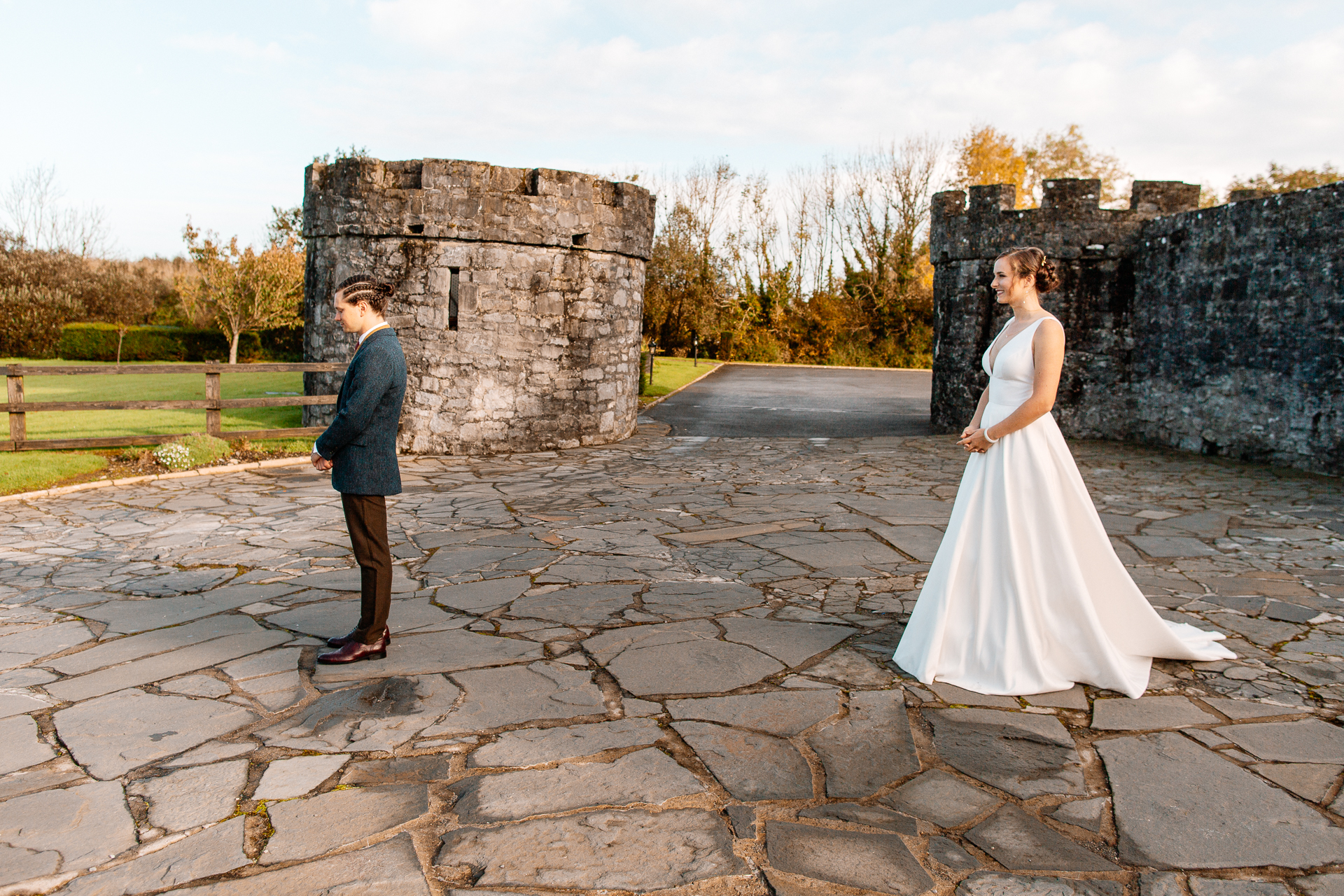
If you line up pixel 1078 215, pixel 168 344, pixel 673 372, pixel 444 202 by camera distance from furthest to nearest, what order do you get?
pixel 168 344 → pixel 673 372 → pixel 1078 215 → pixel 444 202

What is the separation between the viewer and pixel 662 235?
3422 cm

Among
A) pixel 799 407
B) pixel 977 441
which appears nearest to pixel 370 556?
pixel 977 441

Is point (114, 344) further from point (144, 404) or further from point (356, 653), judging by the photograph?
point (356, 653)

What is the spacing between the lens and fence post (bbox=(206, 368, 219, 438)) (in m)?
10.4

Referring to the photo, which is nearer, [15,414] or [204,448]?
[204,448]

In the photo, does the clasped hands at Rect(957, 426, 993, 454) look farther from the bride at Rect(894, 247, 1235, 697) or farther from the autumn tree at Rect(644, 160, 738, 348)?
the autumn tree at Rect(644, 160, 738, 348)

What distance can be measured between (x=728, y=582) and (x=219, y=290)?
76.9 ft

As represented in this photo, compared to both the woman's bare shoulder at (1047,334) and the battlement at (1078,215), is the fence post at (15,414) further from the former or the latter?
the battlement at (1078,215)

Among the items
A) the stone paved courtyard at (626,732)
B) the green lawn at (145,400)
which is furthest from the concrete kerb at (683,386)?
the stone paved courtyard at (626,732)

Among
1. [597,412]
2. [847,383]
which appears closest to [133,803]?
[597,412]

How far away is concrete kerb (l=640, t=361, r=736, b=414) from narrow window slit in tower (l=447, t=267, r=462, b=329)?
6.15 m

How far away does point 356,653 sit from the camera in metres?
4.14

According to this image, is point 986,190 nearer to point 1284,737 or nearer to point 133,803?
point 1284,737

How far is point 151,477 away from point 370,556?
20.3ft
